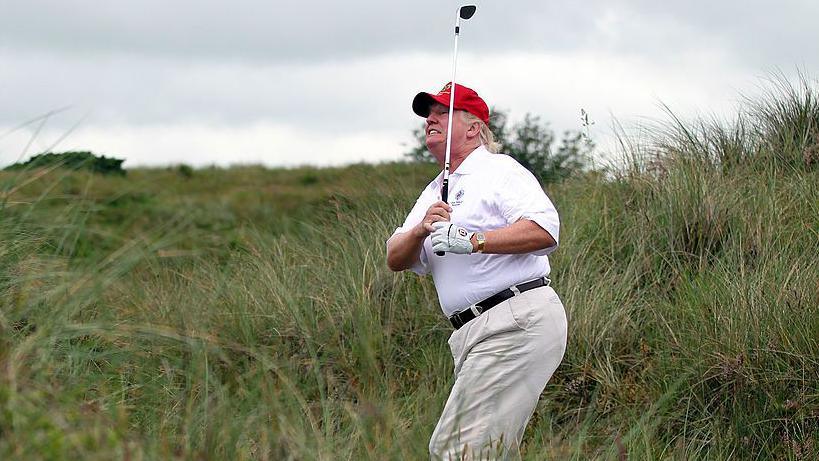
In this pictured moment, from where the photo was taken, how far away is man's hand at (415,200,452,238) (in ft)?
19.4

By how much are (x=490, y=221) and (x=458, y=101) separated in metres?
0.78

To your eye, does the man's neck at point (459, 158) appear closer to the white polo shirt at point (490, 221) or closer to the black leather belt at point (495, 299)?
the white polo shirt at point (490, 221)

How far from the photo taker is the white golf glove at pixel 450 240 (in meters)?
5.76

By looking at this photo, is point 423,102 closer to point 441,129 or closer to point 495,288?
point 441,129

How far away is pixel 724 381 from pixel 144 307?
4.36 meters

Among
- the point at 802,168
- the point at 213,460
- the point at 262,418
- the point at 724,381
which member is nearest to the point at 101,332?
the point at 213,460

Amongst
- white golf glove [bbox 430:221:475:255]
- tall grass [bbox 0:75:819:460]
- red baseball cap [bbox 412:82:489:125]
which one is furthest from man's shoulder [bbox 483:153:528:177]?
tall grass [bbox 0:75:819:460]

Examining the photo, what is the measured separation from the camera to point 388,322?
30.6 feet

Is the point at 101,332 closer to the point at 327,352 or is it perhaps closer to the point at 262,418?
the point at 262,418

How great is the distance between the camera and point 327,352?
9.02m

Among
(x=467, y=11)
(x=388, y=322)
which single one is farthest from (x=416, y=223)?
(x=388, y=322)

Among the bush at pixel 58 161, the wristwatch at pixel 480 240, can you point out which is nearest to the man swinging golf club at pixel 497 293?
the wristwatch at pixel 480 240

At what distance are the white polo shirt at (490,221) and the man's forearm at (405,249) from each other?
4.3 inches

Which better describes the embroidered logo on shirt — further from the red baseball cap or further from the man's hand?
the red baseball cap
